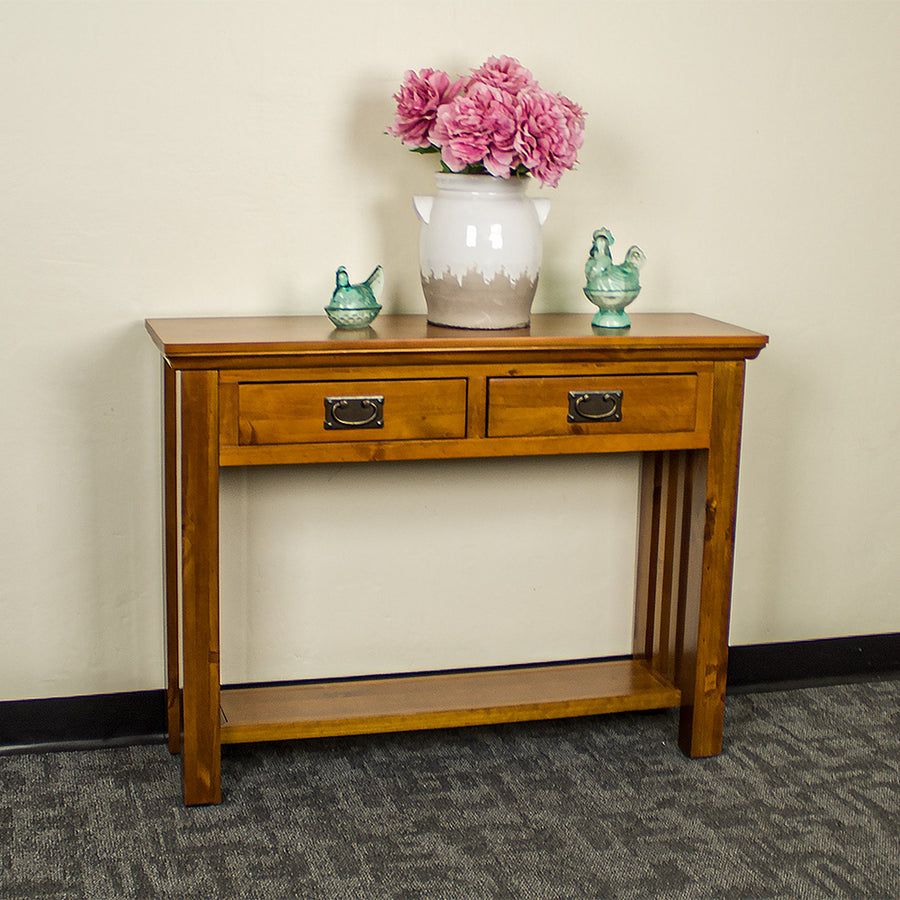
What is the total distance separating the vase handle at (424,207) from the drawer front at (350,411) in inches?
14.0

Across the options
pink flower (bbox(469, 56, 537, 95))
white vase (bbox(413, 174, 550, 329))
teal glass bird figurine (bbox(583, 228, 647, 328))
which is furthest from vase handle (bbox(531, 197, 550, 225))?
pink flower (bbox(469, 56, 537, 95))

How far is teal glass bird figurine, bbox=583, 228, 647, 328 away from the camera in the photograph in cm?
214

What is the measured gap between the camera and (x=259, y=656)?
93.3 inches

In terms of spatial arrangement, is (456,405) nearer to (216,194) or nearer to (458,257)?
(458,257)

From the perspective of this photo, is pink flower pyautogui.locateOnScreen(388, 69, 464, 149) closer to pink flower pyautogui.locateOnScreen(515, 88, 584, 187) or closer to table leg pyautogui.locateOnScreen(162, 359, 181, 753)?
pink flower pyautogui.locateOnScreen(515, 88, 584, 187)

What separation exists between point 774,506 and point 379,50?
1339mm

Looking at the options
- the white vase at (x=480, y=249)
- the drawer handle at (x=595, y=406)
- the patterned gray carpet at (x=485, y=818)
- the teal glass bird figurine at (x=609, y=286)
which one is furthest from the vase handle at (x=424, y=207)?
the patterned gray carpet at (x=485, y=818)

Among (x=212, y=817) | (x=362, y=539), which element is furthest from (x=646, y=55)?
(x=212, y=817)

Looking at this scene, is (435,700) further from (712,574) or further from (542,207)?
(542,207)

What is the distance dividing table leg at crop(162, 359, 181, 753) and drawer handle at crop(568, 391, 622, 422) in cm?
74

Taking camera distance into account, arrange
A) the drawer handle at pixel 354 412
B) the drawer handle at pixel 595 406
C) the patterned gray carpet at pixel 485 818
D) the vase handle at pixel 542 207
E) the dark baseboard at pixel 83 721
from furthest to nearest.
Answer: the dark baseboard at pixel 83 721
the vase handle at pixel 542 207
the drawer handle at pixel 595 406
the drawer handle at pixel 354 412
the patterned gray carpet at pixel 485 818

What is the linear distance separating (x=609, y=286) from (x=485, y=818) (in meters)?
1.00

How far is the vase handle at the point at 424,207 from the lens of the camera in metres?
2.14

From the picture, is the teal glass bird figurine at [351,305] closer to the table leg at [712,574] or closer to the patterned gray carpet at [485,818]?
the table leg at [712,574]
